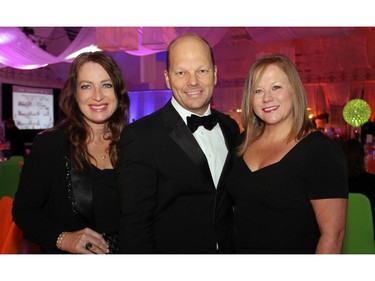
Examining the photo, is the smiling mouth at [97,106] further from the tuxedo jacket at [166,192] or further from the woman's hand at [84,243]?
the woman's hand at [84,243]

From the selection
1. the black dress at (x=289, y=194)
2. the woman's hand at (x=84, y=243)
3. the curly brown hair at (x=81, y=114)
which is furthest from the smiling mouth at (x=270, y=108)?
the woman's hand at (x=84, y=243)

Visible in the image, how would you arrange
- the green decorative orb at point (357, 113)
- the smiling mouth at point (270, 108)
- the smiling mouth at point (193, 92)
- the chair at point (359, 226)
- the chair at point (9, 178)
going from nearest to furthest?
1. the smiling mouth at point (193, 92)
2. the smiling mouth at point (270, 108)
3. the chair at point (359, 226)
4. the chair at point (9, 178)
5. the green decorative orb at point (357, 113)

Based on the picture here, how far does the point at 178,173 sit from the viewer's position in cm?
176

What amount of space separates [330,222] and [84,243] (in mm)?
1024

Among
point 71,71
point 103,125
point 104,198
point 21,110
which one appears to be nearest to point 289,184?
point 104,198

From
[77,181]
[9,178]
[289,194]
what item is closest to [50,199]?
[77,181]

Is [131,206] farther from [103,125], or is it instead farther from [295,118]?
[295,118]

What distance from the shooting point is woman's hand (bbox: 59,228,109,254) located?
1.81 metres

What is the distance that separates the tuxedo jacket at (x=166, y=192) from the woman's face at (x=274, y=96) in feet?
1.26

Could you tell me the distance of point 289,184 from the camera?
5.95ft

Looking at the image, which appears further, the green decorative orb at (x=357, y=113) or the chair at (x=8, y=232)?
the green decorative orb at (x=357, y=113)

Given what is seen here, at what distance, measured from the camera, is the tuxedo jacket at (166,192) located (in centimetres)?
172

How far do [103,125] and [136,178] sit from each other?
56 cm

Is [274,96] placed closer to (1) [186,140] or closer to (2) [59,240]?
(1) [186,140]
